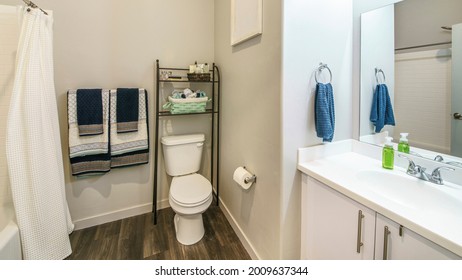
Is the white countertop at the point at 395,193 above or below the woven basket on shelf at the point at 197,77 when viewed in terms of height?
below

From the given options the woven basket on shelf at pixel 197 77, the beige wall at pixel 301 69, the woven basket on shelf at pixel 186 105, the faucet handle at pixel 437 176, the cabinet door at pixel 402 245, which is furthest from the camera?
the woven basket on shelf at pixel 197 77

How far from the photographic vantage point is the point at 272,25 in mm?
1194

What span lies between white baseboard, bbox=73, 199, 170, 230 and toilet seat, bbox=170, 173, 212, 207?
1.68ft

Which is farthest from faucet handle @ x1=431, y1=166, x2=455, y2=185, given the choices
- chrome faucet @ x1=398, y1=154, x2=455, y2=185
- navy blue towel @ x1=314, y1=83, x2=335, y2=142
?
navy blue towel @ x1=314, y1=83, x2=335, y2=142

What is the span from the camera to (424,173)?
1046 mm

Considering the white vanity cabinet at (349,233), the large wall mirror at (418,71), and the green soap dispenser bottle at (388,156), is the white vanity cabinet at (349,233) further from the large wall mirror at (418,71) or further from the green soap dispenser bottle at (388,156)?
the large wall mirror at (418,71)

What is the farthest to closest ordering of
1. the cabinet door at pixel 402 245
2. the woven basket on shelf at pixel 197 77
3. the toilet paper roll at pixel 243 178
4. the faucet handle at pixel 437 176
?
1. the woven basket on shelf at pixel 197 77
2. the toilet paper roll at pixel 243 178
3. the faucet handle at pixel 437 176
4. the cabinet door at pixel 402 245

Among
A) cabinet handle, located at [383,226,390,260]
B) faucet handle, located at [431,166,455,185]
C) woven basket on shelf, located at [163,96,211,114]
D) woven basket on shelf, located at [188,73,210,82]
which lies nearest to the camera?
cabinet handle, located at [383,226,390,260]

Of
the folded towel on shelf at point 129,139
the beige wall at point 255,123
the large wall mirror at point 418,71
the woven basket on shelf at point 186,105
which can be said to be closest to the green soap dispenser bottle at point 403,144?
the large wall mirror at point 418,71

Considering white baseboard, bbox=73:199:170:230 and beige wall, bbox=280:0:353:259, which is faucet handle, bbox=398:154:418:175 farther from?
white baseboard, bbox=73:199:170:230

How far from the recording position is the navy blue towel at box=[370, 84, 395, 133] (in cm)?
130

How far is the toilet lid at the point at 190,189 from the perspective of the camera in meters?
1.61
